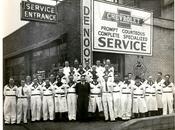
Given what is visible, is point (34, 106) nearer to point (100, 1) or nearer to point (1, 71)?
point (1, 71)

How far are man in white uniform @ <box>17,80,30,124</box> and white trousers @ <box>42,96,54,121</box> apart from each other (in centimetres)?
11

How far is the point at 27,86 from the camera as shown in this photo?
1.58 m

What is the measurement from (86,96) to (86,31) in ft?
1.18

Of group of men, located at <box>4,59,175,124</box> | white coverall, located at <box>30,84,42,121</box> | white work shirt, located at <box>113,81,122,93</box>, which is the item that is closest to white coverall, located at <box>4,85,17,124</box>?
group of men, located at <box>4,59,175,124</box>

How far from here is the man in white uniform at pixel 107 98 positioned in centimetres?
180

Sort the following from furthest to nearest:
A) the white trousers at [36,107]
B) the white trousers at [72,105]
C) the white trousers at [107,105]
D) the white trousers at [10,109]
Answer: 1. the white trousers at [107,105]
2. the white trousers at [72,105]
3. the white trousers at [36,107]
4. the white trousers at [10,109]

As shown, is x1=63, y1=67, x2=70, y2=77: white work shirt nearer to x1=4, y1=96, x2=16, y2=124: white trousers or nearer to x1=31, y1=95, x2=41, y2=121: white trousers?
x1=31, y1=95, x2=41, y2=121: white trousers

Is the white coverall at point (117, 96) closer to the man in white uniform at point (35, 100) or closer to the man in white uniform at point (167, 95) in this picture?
the man in white uniform at point (167, 95)

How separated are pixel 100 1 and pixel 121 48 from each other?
0.30m

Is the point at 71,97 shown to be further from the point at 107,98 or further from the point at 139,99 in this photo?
the point at 139,99

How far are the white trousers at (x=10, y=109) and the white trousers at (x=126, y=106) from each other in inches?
25.5

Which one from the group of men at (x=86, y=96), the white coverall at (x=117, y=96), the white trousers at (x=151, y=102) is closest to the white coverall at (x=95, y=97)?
the group of men at (x=86, y=96)

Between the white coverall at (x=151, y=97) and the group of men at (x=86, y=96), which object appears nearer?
the group of men at (x=86, y=96)

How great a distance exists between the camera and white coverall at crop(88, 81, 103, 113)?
69.5 inches
